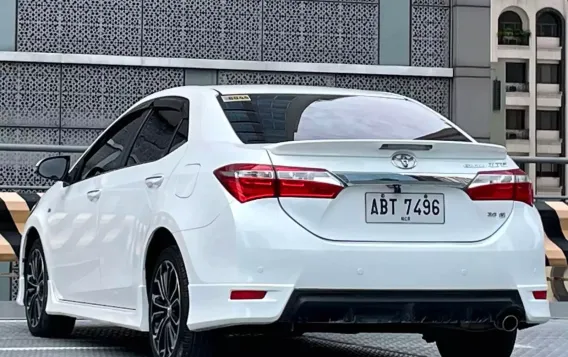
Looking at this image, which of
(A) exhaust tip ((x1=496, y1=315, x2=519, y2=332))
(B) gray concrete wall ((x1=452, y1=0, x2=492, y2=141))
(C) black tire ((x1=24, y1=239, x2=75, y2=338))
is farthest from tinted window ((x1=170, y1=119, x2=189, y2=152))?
(B) gray concrete wall ((x1=452, y1=0, x2=492, y2=141))

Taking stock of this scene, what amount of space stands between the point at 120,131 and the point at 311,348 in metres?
1.82

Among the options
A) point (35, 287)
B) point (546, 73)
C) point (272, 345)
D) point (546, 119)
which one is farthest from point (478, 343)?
point (546, 73)

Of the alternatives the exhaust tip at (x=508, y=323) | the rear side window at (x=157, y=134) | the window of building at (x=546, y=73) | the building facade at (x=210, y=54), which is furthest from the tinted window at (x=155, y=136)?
the window of building at (x=546, y=73)

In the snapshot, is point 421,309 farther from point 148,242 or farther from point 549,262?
point 549,262

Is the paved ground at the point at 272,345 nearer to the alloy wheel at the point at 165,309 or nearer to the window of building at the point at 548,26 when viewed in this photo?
the alloy wheel at the point at 165,309

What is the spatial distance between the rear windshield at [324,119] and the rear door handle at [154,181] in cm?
49

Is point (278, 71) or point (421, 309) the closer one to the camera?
point (421, 309)

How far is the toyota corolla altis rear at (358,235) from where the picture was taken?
17.2ft

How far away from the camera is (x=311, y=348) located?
24.5 ft

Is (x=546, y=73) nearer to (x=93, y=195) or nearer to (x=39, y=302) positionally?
(x=39, y=302)

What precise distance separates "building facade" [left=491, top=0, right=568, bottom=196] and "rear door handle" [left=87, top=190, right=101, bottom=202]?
221 feet

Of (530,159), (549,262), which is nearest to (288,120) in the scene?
(549,262)

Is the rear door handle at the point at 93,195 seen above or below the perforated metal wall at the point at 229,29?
below

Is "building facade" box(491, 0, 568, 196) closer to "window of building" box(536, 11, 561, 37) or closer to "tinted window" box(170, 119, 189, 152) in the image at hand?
"window of building" box(536, 11, 561, 37)
